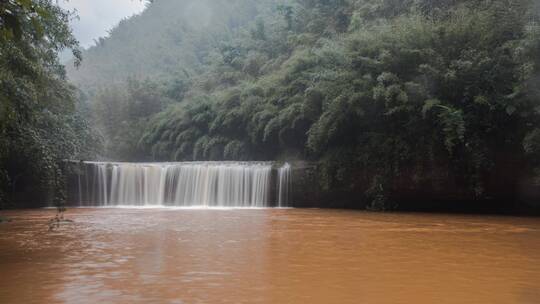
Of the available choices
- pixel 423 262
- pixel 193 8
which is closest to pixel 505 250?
pixel 423 262

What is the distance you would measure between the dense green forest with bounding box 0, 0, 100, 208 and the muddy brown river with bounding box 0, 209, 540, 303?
1.23 metres

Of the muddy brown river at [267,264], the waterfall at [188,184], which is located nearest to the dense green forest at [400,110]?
the waterfall at [188,184]

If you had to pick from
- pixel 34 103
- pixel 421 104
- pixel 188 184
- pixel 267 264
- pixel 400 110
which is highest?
pixel 421 104

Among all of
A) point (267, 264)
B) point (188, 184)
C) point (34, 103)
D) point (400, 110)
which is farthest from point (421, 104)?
point (34, 103)

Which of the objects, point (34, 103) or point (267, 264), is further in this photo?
point (34, 103)

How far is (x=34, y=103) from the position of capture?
8586 millimetres

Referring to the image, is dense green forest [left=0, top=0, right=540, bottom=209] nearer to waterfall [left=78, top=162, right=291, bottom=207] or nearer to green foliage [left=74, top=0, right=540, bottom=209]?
green foliage [left=74, top=0, right=540, bottom=209]

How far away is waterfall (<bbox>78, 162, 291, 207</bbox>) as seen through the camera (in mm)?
16875

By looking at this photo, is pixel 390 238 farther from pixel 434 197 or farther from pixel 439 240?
pixel 434 197

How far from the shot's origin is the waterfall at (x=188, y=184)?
55.4 ft

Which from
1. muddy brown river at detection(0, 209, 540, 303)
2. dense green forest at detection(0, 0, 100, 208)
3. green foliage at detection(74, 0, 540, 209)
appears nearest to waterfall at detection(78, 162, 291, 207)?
dense green forest at detection(0, 0, 100, 208)

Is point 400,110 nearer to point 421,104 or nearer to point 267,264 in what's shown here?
point 421,104

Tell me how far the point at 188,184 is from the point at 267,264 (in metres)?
12.3

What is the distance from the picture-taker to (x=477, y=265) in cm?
570
